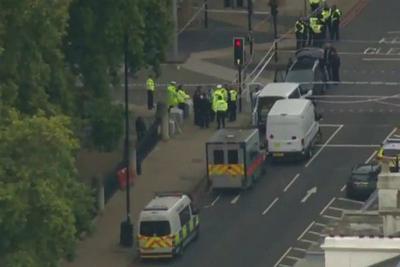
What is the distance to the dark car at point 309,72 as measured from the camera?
106875 mm

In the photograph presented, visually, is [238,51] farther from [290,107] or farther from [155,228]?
[155,228]

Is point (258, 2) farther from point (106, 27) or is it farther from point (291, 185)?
point (106, 27)

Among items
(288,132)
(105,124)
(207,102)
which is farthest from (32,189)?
(207,102)

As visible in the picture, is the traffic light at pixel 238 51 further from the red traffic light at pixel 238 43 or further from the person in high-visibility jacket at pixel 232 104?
the person in high-visibility jacket at pixel 232 104

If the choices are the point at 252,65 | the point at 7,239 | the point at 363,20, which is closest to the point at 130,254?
the point at 7,239

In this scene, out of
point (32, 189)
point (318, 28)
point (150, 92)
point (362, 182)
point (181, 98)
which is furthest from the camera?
point (318, 28)

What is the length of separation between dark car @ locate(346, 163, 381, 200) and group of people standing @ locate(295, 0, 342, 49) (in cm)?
2546

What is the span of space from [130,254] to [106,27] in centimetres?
777

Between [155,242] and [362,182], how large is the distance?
9832 millimetres

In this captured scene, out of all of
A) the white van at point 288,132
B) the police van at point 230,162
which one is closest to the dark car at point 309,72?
the white van at point 288,132

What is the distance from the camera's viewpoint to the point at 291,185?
94000 millimetres

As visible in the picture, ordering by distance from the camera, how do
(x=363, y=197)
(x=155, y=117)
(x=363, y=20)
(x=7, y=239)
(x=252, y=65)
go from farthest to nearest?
(x=363, y=20), (x=252, y=65), (x=155, y=117), (x=363, y=197), (x=7, y=239)

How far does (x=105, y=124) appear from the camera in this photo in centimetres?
8475

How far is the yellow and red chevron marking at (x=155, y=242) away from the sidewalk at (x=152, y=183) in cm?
88
